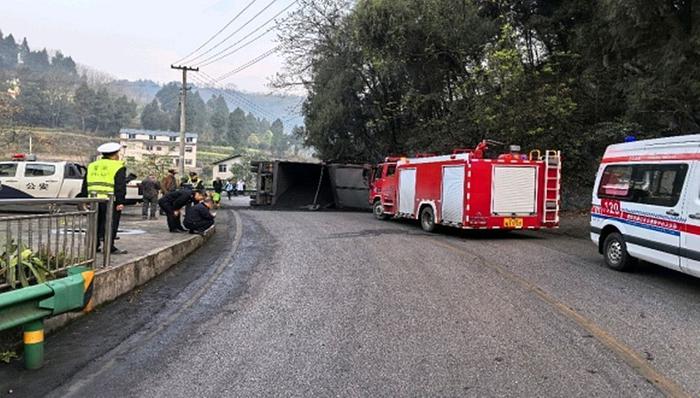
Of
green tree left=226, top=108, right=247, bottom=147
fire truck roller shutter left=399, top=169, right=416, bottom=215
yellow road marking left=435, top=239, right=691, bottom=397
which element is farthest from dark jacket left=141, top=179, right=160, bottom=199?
green tree left=226, top=108, right=247, bottom=147

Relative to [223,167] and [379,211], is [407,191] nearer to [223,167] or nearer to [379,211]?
[379,211]

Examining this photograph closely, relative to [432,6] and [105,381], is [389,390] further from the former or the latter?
[432,6]

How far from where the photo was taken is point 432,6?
2328 cm

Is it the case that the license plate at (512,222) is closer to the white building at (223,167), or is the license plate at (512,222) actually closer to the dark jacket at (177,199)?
the dark jacket at (177,199)

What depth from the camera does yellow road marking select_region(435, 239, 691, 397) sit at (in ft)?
13.5

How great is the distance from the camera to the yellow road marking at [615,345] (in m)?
4.11

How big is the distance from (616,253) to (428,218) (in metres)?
6.62

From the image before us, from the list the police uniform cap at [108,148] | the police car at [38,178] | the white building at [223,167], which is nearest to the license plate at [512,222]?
the police uniform cap at [108,148]

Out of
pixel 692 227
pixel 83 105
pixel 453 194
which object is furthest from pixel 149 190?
pixel 83 105

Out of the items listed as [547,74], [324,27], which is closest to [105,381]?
[547,74]

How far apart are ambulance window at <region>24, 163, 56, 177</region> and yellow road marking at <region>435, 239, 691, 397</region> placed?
49.7ft

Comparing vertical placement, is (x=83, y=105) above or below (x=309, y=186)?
above

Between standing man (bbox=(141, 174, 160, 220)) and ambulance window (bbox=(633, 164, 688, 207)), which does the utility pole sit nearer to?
standing man (bbox=(141, 174, 160, 220))

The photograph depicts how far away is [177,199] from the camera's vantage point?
37.4 ft
